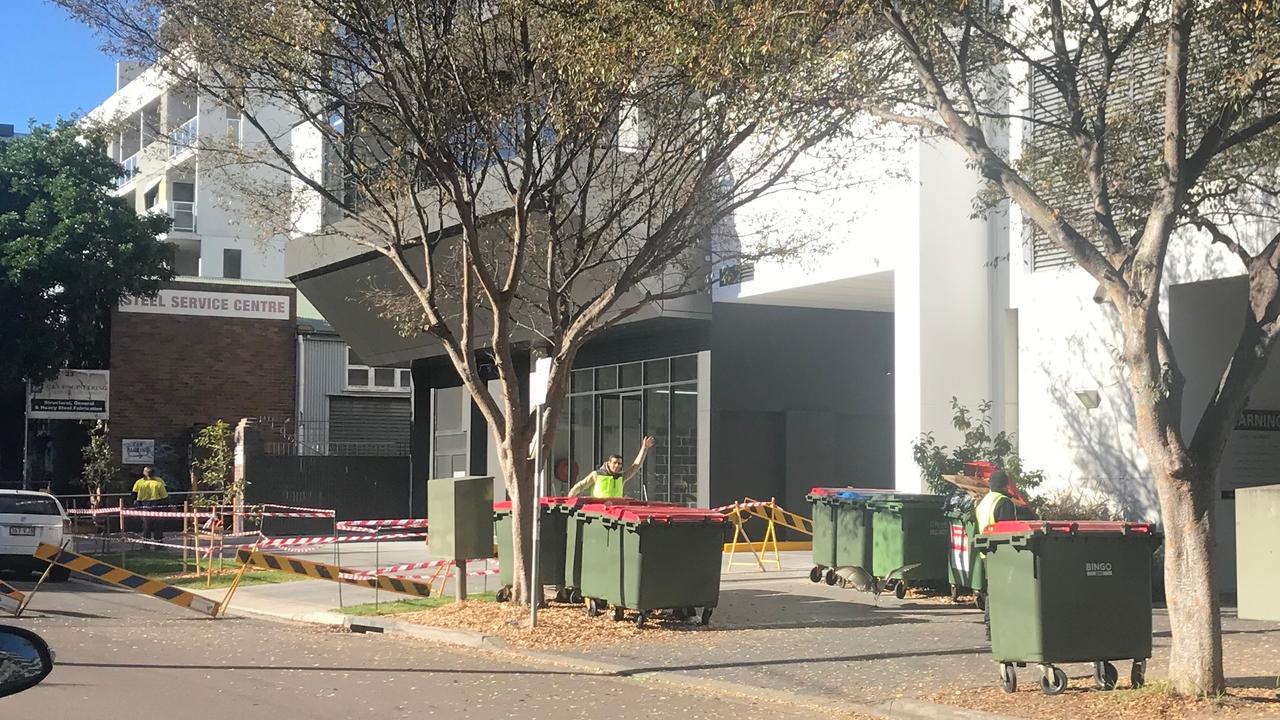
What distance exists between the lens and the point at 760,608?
16.1 metres

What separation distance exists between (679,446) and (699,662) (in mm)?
13325

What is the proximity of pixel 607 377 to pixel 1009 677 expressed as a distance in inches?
714

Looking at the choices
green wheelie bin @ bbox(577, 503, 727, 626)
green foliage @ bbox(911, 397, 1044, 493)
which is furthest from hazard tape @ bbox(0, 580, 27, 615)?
green foliage @ bbox(911, 397, 1044, 493)

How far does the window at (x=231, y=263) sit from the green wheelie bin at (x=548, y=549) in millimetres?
40190

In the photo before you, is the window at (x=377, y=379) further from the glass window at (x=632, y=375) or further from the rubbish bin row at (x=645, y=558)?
the rubbish bin row at (x=645, y=558)

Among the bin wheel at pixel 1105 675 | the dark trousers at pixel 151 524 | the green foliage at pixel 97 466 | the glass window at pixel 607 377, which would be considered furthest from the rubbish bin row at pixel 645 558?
the green foliage at pixel 97 466

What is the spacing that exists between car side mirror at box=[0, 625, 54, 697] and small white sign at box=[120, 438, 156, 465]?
3696cm

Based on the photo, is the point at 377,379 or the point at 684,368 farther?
the point at 377,379

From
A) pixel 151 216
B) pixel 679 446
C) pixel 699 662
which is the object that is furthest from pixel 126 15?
pixel 151 216

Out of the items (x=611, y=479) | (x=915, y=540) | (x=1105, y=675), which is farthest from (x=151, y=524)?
(x=1105, y=675)

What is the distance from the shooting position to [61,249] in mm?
35188

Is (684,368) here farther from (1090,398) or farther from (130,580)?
(130,580)

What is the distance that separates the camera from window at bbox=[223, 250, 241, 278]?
54.1 metres

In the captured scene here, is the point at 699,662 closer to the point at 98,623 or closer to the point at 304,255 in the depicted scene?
the point at 98,623
